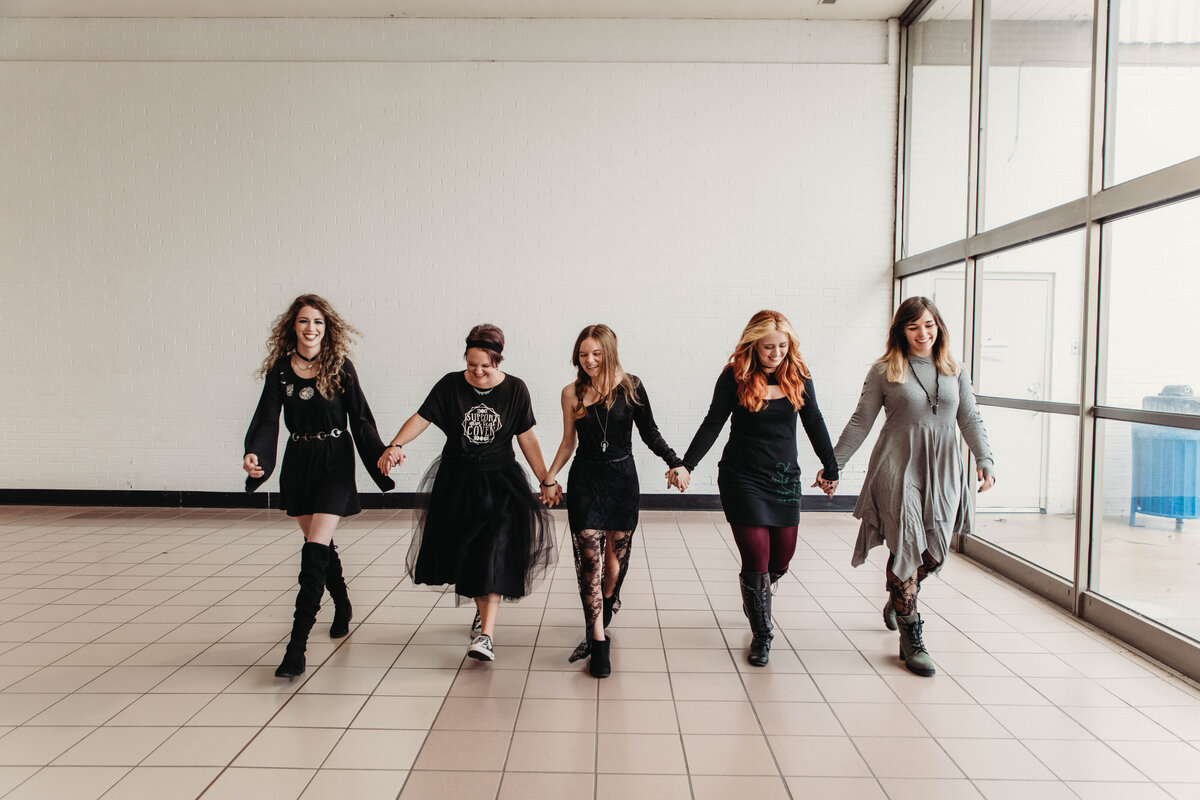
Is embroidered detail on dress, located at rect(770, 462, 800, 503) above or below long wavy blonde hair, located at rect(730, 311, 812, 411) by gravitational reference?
below

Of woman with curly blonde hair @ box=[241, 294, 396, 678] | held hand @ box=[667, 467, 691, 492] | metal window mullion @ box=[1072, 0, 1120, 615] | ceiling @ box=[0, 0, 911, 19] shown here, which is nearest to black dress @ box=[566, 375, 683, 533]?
held hand @ box=[667, 467, 691, 492]

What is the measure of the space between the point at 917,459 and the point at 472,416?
201 cm

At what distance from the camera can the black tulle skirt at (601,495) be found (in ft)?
10.2

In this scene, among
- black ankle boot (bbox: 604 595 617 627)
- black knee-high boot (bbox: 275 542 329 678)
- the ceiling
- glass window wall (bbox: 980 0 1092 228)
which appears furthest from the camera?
the ceiling

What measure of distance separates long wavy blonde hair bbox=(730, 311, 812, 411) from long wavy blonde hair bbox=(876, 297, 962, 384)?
1.44 ft

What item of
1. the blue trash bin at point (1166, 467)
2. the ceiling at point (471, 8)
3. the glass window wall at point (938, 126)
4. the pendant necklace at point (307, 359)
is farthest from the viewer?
the ceiling at point (471, 8)

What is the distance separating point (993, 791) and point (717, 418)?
5.52ft

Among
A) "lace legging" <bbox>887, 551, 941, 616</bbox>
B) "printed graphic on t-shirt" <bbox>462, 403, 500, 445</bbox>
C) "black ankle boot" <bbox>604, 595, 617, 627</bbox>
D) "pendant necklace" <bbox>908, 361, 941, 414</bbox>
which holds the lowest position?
"black ankle boot" <bbox>604, 595, 617, 627</bbox>

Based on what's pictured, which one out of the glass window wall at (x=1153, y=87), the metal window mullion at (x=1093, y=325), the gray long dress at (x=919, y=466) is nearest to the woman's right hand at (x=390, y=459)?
the gray long dress at (x=919, y=466)

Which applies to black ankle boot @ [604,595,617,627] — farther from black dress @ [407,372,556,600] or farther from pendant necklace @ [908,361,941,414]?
pendant necklace @ [908,361,941,414]

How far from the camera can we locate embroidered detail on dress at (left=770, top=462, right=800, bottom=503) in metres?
3.17

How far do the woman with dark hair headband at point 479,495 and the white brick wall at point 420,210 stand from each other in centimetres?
327

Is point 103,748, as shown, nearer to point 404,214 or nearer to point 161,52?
point 404,214

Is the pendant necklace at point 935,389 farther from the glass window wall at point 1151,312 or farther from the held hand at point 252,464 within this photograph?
the held hand at point 252,464
